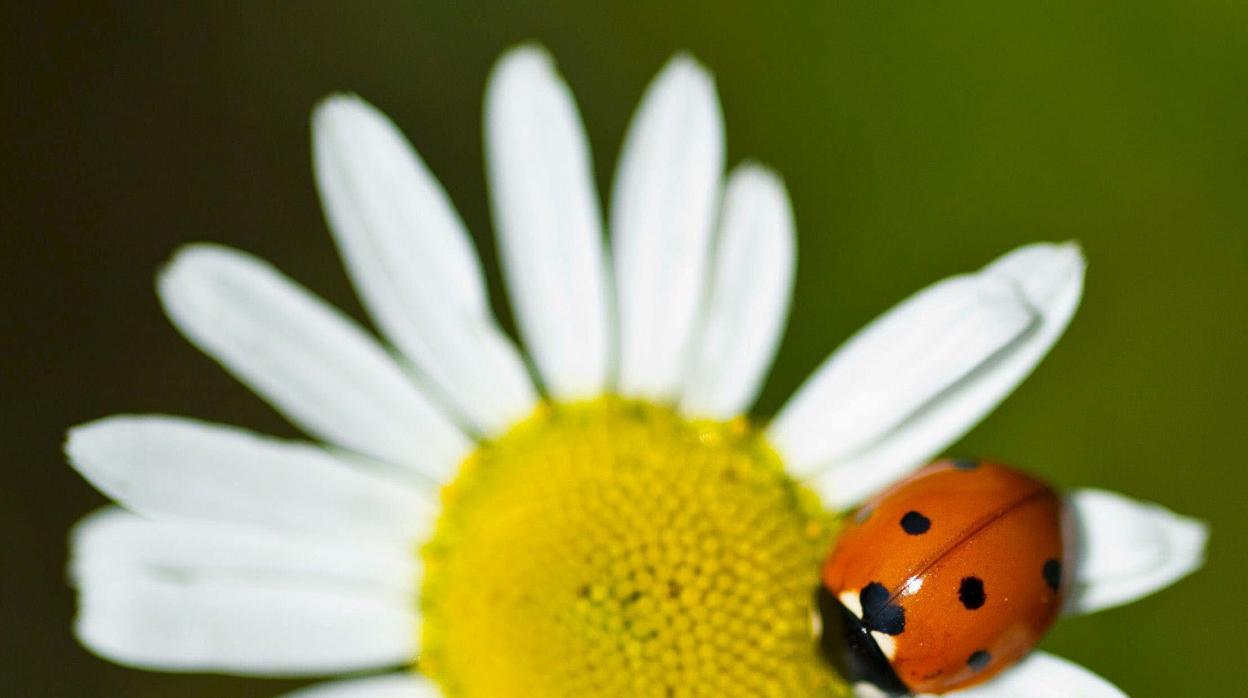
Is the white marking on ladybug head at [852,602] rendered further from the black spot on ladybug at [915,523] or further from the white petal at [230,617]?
the white petal at [230,617]

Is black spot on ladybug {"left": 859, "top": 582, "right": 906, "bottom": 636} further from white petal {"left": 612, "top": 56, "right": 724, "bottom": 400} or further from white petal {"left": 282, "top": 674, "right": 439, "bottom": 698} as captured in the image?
white petal {"left": 282, "top": 674, "right": 439, "bottom": 698}

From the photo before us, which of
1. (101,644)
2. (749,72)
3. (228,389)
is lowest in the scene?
(101,644)

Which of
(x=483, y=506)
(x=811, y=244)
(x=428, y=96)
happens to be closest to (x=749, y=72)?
(x=811, y=244)

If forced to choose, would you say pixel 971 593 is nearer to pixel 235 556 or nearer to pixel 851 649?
pixel 851 649

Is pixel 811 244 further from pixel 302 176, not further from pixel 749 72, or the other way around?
pixel 302 176

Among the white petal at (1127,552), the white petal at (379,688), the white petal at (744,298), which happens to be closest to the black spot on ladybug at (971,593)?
the white petal at (1127,552)
